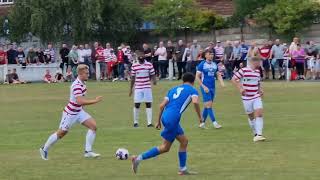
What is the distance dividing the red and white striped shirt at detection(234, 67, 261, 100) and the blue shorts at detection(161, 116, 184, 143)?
16.5 feet

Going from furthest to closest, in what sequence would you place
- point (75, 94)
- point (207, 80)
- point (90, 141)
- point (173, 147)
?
point (207, 80) → point (173, 147) → point (90, 141) → point (75, 94)

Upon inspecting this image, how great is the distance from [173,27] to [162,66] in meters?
8.52

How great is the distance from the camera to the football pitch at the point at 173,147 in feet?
46.5

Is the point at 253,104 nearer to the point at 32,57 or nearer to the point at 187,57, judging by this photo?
the point at 187,57

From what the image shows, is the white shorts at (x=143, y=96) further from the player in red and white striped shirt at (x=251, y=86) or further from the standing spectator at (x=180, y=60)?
the standing spectator at (x=180, y=60)

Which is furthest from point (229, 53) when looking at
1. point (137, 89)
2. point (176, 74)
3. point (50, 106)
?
point (137, 89)

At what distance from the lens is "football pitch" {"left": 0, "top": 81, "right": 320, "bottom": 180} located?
14.2m

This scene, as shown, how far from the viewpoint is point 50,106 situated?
29266 millimetres

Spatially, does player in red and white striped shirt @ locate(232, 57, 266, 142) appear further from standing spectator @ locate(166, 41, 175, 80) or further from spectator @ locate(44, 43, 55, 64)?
spectator @ locate(44, 43, 55, 64)

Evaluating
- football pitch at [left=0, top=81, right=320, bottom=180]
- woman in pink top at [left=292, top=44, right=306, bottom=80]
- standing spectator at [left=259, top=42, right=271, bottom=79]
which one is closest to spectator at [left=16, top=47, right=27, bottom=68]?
standing spectator at [left=259, top=42, right=271, bottom=79]

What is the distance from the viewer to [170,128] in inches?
550

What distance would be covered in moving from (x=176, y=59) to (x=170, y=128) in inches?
1129

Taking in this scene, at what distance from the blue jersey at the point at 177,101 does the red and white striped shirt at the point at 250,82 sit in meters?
Result: 4.74

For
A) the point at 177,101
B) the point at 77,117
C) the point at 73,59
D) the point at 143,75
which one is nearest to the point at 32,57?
the point at 73,59
